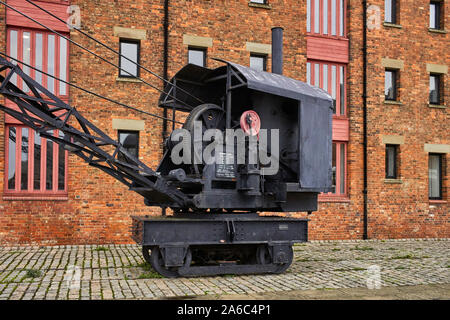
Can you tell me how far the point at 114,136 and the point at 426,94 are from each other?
1146 centimetres

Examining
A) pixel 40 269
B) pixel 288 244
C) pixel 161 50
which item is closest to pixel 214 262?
pixel 288 244

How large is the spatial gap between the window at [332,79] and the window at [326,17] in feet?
3.88

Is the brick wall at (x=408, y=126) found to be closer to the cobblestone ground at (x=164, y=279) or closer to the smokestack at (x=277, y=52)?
the cobblestone ground at (x=164, y=279)

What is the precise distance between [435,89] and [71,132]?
15.0 metres

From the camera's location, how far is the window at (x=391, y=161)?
17.9 meters

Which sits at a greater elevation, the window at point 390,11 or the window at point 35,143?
the window at point 390,11

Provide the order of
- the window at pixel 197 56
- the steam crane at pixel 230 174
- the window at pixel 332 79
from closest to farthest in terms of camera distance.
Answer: the steam crane at pixel 230 174, the window at pixel 197 56, the window at pixel 332 79

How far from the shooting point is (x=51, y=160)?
14281 millimetres

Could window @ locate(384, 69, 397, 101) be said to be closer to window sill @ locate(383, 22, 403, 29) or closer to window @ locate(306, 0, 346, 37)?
window sill @ locate(383, 22, 403, 29)

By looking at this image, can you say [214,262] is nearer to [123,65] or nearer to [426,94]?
[123,65]

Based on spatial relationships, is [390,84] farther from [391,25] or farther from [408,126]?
[391,25]

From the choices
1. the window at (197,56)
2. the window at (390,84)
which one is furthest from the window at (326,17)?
the window at (197,56)

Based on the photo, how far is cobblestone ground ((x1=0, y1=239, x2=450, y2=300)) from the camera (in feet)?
25.4

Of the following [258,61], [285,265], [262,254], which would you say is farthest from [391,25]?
[262,254]
